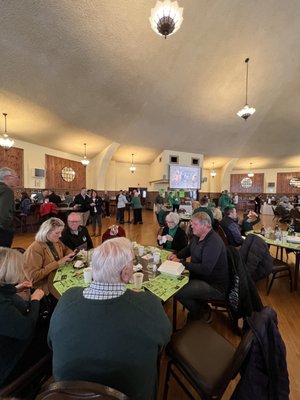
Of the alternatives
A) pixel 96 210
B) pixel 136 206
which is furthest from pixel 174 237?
pixel 136 206

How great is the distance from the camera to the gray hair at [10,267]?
1142mm

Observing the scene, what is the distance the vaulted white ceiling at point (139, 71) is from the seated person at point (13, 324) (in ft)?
15.3

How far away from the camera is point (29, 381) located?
107 centimetres

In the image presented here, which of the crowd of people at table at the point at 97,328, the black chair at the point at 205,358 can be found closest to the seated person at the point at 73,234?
the crowd of people at table at the point at 97,328

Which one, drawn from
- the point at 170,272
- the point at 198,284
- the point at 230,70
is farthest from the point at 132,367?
the point at 230,70

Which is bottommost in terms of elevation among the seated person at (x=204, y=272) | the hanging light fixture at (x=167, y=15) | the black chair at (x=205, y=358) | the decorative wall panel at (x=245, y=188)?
the black chair at (x=205, y=358)

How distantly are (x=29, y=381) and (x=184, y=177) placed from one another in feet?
38.6

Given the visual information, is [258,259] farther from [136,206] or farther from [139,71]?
[136,206]

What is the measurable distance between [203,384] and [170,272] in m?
0.78

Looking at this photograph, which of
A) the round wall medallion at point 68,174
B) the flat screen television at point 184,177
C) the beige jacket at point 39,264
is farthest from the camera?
the flat screen television at point 184,177

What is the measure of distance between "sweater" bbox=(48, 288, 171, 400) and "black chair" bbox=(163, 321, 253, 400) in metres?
0.45

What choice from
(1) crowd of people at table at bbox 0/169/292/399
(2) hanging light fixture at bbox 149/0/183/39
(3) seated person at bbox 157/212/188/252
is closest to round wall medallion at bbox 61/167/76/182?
(2) hanging light fixture at bbox 149/0/183/39

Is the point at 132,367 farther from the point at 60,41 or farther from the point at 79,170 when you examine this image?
the point at 79,170

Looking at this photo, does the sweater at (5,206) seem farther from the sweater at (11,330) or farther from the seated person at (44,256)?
the sweater at (11,330)
